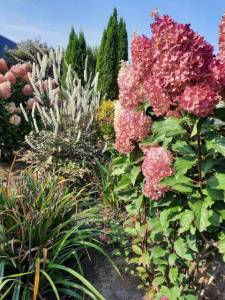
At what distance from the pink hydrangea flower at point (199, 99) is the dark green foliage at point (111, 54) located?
8859 millimetres

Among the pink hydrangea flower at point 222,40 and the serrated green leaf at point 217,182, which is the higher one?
the pink hydrangea flower at point 222,40

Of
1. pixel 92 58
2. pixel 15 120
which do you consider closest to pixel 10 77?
pixel 15 120

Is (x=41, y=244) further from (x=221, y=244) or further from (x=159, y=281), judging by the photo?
(x=221, y=244)

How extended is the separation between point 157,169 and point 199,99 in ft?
1.60

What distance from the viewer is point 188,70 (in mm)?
1990

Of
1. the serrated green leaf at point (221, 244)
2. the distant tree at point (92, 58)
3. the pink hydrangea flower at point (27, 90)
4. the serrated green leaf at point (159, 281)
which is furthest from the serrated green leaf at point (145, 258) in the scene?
the distant tree at point (92, 58)

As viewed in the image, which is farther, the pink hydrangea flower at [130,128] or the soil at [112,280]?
the soil at [112,280]

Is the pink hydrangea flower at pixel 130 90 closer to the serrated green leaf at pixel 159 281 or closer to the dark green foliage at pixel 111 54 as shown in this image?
the serrated green leaf at pixel 159 281

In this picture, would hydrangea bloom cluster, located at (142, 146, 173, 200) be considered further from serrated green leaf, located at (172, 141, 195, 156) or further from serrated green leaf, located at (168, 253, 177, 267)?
serrated green leaf, located at (168, 253, 177, 267)

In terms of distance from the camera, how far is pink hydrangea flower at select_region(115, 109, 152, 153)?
98.0 inches

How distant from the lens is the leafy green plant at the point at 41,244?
3061 millimetres

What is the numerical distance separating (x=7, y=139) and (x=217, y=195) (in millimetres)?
4690

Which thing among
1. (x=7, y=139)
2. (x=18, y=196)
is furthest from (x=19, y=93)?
(x=18, y=196)

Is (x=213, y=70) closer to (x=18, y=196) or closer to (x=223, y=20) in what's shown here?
(x=223, y=20)
